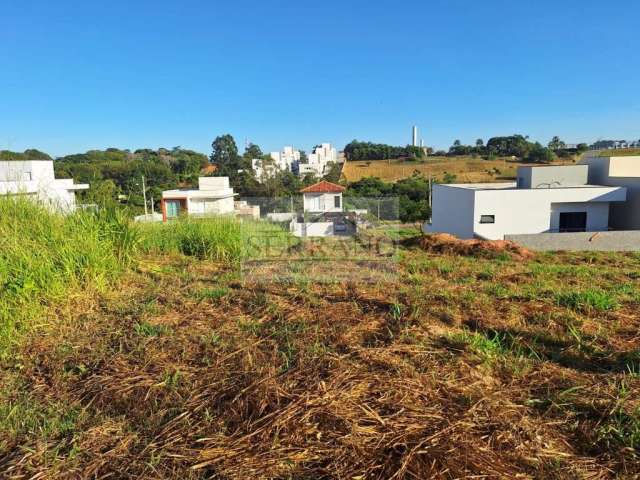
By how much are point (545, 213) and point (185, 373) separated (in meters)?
20.4

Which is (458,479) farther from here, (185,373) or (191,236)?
(191,236)

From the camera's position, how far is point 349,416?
1.58m

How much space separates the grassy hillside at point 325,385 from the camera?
140 centimetres

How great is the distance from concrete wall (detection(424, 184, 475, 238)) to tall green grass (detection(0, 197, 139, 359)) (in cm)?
1709

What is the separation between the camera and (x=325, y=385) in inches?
70.3

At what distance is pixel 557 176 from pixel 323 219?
17.2m

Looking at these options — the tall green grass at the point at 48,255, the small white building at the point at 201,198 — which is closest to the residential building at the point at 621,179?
the small white building at the point at 201,198

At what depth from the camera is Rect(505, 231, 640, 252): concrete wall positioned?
1280cm

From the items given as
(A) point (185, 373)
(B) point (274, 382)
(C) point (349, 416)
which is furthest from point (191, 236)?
(C) point (349, 416)

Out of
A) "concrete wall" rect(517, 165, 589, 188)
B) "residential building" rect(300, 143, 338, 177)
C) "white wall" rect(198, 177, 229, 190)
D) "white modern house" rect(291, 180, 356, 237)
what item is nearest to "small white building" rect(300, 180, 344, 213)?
"white modern house" rect(291, 180, 356, 237)

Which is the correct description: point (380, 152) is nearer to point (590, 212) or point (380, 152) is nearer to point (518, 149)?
point (518, 149)

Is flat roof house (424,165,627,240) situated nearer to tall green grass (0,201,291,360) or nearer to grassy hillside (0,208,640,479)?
tall green grass (0,201,291,360)

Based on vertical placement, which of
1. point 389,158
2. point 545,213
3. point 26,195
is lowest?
point 545,213

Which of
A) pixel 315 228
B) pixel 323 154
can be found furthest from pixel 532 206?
pixel 323 154
